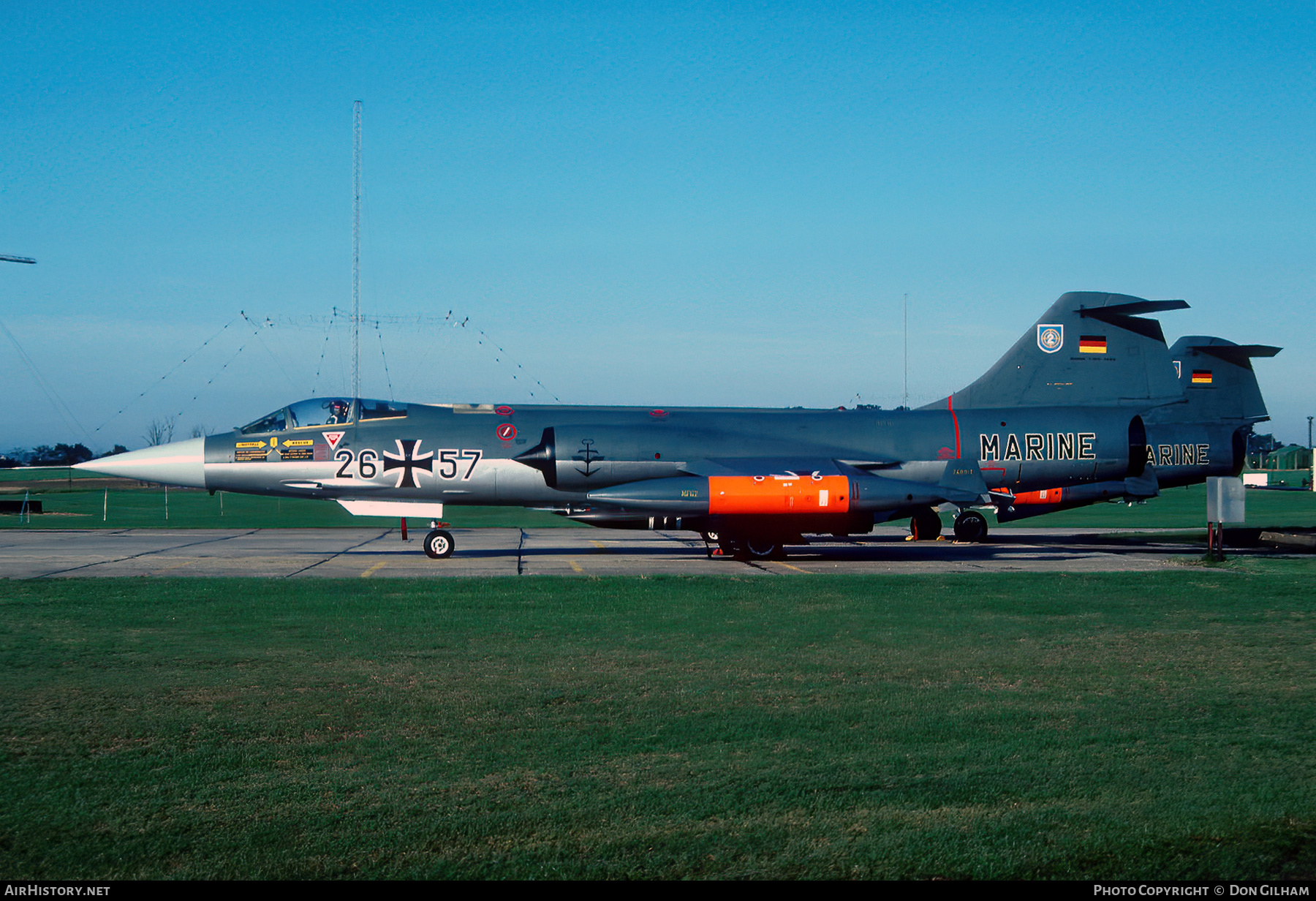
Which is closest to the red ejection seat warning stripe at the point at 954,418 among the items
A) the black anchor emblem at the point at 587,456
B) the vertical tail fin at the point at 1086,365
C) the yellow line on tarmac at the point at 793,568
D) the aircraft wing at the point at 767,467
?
the vertical tail fin at the point at 1086,365

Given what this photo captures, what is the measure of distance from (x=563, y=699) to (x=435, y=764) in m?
1.75

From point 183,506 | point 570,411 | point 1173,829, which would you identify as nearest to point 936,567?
point 570,411

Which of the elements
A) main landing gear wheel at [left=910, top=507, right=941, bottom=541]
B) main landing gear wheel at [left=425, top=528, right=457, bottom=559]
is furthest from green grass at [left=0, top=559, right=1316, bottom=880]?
main landing gear wheel at [left=910, top=507, right=941, bottom=541]

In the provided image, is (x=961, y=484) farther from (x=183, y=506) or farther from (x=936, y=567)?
(x=183, y=506)

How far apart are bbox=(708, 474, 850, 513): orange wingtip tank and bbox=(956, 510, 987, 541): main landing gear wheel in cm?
585

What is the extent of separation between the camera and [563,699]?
717 cm

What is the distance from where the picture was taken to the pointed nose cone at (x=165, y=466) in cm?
1962

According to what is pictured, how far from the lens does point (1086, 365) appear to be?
23.5 metres

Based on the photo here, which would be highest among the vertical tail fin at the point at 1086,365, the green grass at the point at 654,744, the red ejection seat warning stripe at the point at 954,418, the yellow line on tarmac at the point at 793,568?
the vertical tail fin at the point at 1086,365

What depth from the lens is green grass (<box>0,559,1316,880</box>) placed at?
169 inches

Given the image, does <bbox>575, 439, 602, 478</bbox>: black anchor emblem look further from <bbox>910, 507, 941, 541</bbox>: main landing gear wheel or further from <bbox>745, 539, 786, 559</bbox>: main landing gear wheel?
<bbox>910, 507, 941, 541</bbox>: main landing gear wheel

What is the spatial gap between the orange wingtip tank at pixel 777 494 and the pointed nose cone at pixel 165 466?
10.4m

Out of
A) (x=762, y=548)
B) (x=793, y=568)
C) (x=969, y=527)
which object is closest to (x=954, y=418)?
(x=969, y=527)

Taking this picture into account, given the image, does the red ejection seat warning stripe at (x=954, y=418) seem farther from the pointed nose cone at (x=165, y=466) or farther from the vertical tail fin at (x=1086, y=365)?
the pointed nose cone at (x=165, y=466)
